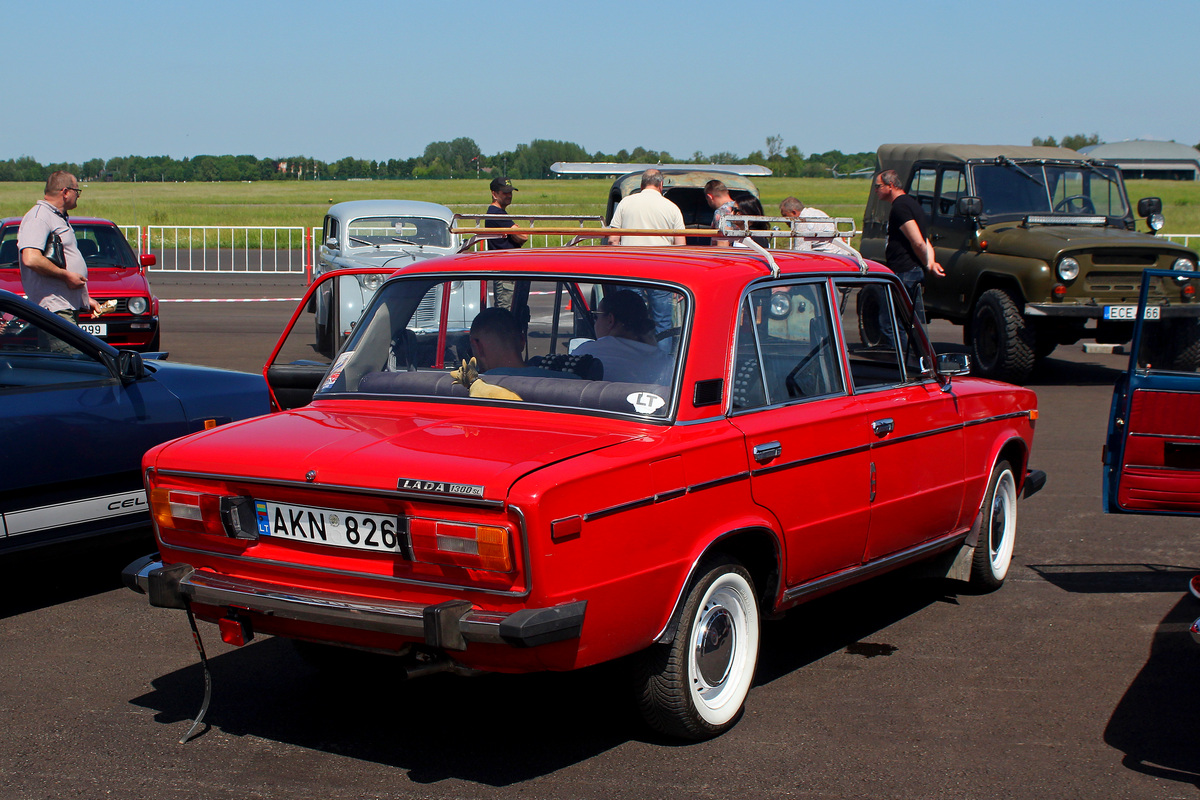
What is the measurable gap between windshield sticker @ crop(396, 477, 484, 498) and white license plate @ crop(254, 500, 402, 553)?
0.41 ft

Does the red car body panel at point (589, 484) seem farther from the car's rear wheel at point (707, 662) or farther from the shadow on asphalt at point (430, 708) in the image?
the shadow on asphalt at point (430, 708)

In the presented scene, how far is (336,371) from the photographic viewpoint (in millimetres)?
4613

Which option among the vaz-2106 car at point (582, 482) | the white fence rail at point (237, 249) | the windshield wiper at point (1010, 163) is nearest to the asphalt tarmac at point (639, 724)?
the vaz-2106 car at point (582, 482)

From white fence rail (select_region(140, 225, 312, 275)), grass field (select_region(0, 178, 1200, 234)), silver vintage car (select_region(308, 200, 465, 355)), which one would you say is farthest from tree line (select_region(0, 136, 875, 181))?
silver vintage car (select_region(308, 200, 465, 355))

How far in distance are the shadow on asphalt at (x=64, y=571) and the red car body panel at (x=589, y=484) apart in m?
1.64

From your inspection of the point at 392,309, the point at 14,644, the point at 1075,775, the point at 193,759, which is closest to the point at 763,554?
the point at 1075,775

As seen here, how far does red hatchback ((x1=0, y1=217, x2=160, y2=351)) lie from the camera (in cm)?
1286

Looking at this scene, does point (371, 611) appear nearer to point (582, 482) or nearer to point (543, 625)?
point (543, 625)

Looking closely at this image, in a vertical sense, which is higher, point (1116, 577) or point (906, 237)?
point (906, 237)

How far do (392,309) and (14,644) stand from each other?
214 centimetres

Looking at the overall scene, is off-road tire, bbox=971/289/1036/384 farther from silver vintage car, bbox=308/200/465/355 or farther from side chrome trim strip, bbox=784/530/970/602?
side chrome trim strip, bbox=784/530/970/602

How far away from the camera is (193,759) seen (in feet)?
12.5

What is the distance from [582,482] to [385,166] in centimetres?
11545

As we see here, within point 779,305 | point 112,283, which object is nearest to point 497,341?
point 779,305
